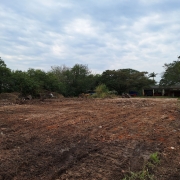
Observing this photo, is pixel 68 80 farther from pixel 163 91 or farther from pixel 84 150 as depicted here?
pixel 84 150

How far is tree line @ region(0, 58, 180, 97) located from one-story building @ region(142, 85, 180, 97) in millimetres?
2591

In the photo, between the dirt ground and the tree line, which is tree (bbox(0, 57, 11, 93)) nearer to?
the tree line

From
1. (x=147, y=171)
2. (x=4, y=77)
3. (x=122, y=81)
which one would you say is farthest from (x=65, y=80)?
(x=147, y=171)

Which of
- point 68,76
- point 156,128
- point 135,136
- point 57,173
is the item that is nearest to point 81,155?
point 57,173

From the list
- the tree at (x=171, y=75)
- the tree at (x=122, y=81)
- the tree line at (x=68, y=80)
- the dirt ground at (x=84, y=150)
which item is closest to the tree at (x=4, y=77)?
the tree line at (x=68, y=80)

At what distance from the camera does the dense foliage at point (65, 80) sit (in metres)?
16.5

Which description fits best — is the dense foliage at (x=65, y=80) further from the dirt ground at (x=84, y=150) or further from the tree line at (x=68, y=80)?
the dirt ground at (x=84, y=150)

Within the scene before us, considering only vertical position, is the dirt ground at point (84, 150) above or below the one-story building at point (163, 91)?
below

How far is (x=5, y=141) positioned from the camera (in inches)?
138

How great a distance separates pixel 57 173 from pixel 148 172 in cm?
112

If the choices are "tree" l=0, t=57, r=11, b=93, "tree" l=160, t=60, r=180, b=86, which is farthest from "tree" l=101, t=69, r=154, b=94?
"tree" l=0, t=57, r=11, b=93

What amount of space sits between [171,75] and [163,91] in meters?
6.60

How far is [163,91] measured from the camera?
33500 mm

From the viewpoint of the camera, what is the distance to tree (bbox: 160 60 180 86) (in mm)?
26547
